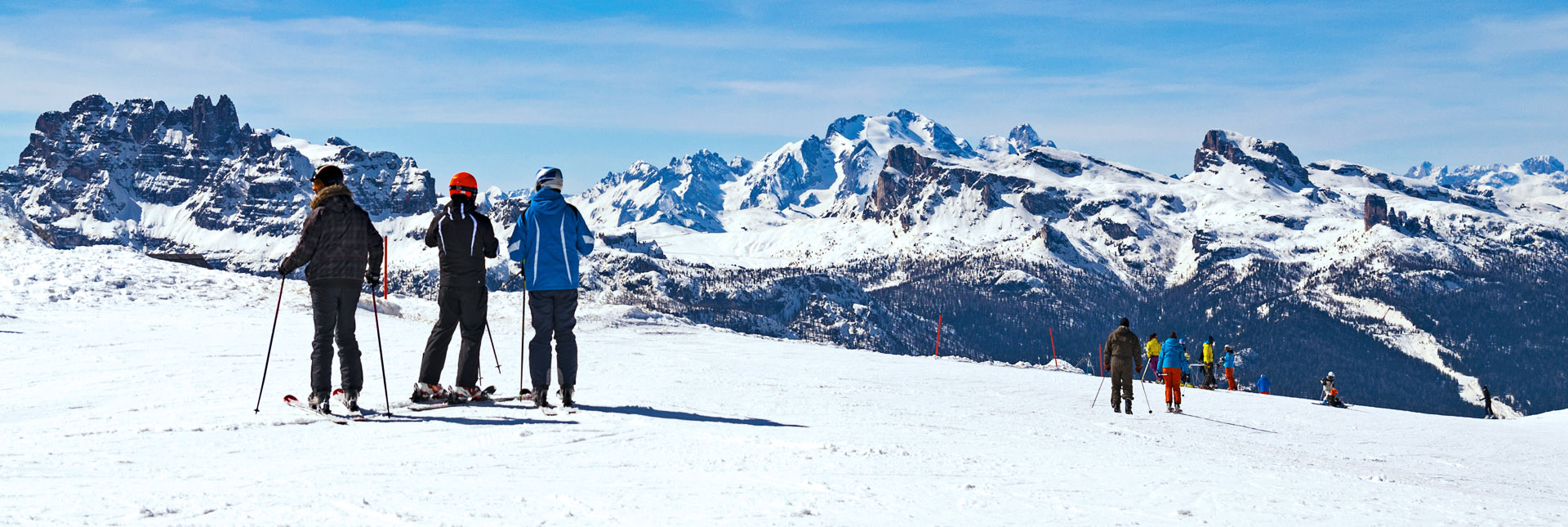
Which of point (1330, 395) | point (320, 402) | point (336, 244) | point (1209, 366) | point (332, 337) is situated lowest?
point (1330, 395)

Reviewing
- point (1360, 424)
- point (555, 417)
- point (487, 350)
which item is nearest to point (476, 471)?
point (555, 417)

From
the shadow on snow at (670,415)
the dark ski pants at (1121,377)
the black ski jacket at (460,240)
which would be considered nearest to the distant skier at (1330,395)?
the dark ski pants at (1121,377)

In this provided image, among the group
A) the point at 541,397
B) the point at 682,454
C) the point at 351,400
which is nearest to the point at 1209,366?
the point at 541,397

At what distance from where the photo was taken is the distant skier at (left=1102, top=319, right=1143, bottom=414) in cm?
1914

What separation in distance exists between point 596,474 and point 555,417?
329cm

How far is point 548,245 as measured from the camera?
11.7m

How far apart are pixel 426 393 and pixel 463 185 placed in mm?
2330

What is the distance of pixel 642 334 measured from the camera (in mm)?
30578

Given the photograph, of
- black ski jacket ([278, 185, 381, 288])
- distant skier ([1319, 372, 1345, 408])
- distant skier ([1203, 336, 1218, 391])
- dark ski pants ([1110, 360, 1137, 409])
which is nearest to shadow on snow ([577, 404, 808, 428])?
black ski jacket ([278, 185, 381, 288])

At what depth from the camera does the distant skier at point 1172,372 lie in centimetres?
2033

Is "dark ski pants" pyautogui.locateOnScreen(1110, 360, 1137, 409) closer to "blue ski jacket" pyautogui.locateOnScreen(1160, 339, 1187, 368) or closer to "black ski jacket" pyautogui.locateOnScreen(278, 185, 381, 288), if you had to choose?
"blue ski jacket" pyautogui.locateOnScreen(1160, 339, 1187, 368)

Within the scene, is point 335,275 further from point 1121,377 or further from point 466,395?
point 1121,377

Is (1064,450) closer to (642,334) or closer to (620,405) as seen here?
(620,405)

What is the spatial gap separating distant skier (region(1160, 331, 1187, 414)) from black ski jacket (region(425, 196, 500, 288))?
13.8 meters
